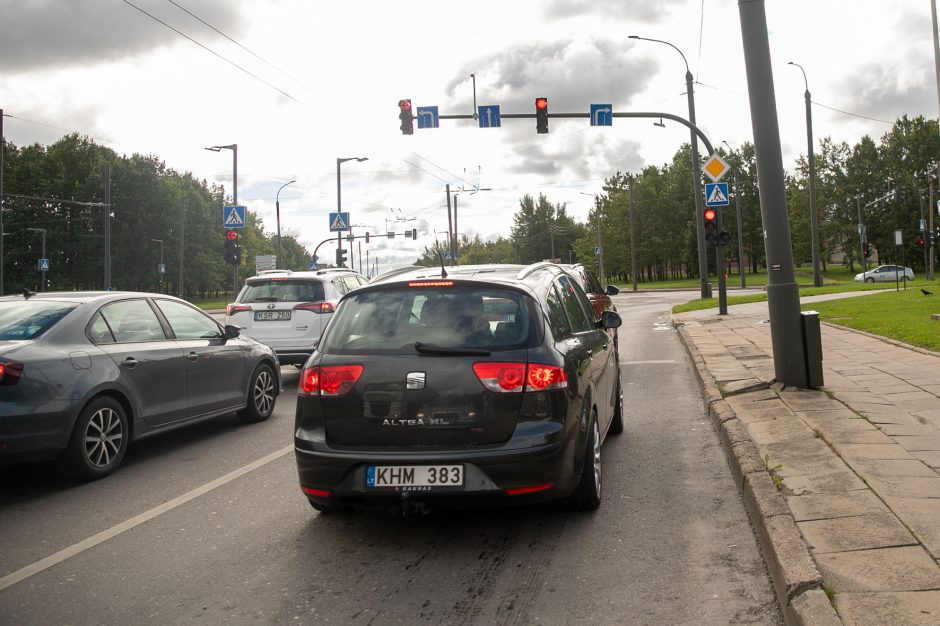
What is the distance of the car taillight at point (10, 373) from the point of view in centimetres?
547

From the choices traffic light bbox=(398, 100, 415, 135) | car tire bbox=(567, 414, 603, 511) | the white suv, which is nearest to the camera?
car tire bbox=(567, 414, 603, 511)

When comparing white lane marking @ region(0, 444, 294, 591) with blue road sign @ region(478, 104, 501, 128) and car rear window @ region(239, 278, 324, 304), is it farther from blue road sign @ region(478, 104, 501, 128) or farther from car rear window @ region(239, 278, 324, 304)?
blue road sign @ region(478, 104, 501, 128)

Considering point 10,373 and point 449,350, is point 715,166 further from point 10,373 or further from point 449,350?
point 10,373

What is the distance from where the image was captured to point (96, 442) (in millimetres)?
6211

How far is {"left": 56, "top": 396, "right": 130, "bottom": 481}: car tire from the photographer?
5949 mm

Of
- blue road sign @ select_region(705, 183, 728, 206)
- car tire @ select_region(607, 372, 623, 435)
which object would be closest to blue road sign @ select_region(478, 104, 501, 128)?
blue road sign @ select_region(705, 183, 728, 206)

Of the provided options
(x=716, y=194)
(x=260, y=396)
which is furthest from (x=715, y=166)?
(x=260, y=396)

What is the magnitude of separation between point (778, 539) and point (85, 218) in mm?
71492

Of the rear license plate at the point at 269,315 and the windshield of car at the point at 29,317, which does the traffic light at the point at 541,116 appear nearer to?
the rear license plate at the point at 269,315

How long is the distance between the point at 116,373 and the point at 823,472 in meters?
5.24

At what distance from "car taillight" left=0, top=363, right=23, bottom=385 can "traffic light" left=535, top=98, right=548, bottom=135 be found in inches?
708

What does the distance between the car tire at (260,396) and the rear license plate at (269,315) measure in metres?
2.56

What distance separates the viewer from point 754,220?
90.6m

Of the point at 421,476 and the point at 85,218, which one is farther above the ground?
the point at 85,218
